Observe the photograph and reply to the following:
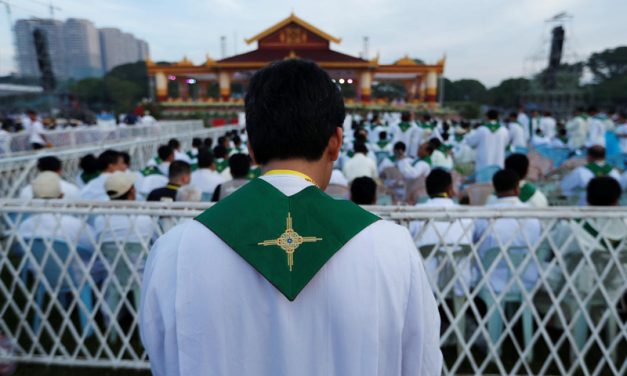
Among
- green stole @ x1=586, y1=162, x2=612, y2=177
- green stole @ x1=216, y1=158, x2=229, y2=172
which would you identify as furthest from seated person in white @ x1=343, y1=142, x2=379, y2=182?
green stole @ x1=586, y1=162, x2=612, y2=177

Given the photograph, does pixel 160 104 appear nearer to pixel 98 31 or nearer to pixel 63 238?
pixel 63 238

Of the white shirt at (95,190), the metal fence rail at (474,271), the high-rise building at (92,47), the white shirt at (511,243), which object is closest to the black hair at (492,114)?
the metal fence rail at (474,271)

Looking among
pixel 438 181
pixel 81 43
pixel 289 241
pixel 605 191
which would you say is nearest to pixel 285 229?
pixel 289 241

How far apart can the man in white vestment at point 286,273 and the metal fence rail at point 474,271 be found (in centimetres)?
155

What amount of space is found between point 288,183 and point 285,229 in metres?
0.10

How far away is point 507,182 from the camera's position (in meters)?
3.12

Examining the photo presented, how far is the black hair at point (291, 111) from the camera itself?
0.95 metres

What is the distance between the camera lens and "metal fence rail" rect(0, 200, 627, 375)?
2562 mm

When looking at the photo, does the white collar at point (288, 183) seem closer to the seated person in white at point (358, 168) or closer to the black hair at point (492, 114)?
the seated person in white at point (358, 168)

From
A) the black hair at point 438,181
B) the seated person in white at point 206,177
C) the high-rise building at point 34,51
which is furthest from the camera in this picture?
the high-rise building at point 34,51

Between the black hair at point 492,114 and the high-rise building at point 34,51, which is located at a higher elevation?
the high-rise building at point 34,51

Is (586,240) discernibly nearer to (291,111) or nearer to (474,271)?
(474,271)

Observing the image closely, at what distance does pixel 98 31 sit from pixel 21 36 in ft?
209

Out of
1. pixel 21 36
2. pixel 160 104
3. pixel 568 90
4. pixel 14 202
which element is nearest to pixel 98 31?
pixel 21 36
